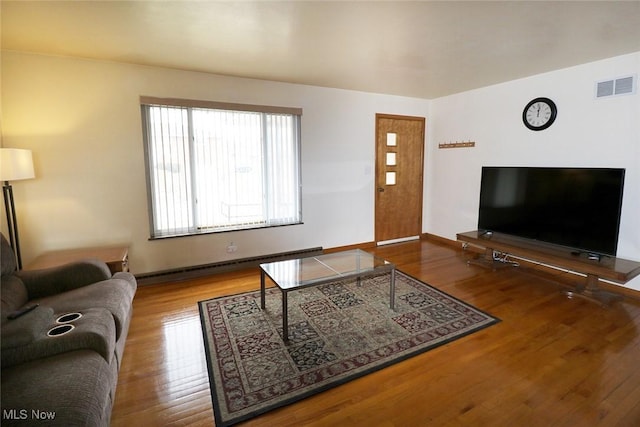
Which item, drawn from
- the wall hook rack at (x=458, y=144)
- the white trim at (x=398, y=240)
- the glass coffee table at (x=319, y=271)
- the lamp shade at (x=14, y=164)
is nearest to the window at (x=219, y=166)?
the lamp shade at (x=14, y=164)

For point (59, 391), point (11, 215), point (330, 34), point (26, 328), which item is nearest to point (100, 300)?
point (26, 328)

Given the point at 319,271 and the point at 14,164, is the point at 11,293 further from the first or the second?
the point at 319,271

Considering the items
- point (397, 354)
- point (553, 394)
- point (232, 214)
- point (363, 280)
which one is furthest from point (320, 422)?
point (232, 214)

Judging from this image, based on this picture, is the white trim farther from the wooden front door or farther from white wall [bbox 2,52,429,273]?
white wall [bbox 2,52,429,273]

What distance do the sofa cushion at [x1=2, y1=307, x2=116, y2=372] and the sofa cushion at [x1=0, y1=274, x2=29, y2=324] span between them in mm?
323

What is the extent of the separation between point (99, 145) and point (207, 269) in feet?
5.81

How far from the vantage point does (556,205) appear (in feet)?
10.9

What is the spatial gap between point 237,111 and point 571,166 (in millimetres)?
3927

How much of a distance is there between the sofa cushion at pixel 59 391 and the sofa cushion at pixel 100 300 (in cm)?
45

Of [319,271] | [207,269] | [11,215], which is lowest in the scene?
[207,269]

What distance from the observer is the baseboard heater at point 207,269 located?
11.4ft

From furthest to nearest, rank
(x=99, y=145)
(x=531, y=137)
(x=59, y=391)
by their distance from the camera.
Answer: (x=531, y=137) → (x=99, y=145) → (x=59, y=391)

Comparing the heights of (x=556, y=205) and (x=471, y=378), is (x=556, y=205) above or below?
above

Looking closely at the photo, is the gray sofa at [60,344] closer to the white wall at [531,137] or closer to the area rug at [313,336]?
the area rug at [313,336]
